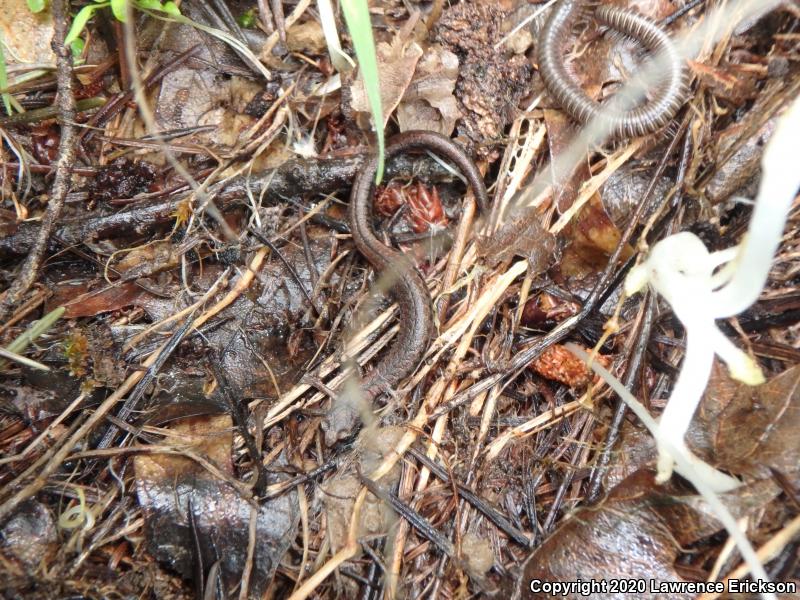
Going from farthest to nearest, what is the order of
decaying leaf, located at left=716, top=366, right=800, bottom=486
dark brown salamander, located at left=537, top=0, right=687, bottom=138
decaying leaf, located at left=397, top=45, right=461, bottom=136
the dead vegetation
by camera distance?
decaying leaf, located at left=397, top=45, right=461, bottom=136
dark brown salamander, located at left=537, top=0, right=687, bottom=138
the dead vegetation
decaying leaf, located at left=716, top=366, right=800, bottom=486

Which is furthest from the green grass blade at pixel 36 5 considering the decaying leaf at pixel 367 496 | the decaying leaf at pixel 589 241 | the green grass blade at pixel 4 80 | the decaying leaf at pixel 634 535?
the decaying leaf at pixel 634 535

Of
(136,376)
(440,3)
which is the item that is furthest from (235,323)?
(440,3)

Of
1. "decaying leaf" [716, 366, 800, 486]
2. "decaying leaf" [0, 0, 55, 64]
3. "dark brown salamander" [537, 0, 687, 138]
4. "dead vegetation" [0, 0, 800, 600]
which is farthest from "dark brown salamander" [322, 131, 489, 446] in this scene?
"decaying leaf" [0, 0, 55, 64]

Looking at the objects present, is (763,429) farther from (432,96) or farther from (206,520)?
(206,520)

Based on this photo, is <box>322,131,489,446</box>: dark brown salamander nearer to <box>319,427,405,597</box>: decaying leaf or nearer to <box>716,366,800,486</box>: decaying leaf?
<box>319,427,405,597</box>: decaying leaf

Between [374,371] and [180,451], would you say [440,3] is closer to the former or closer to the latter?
[374,371]

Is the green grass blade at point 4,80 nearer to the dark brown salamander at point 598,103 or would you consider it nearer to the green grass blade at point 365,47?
the green grass blade at point 365,47
